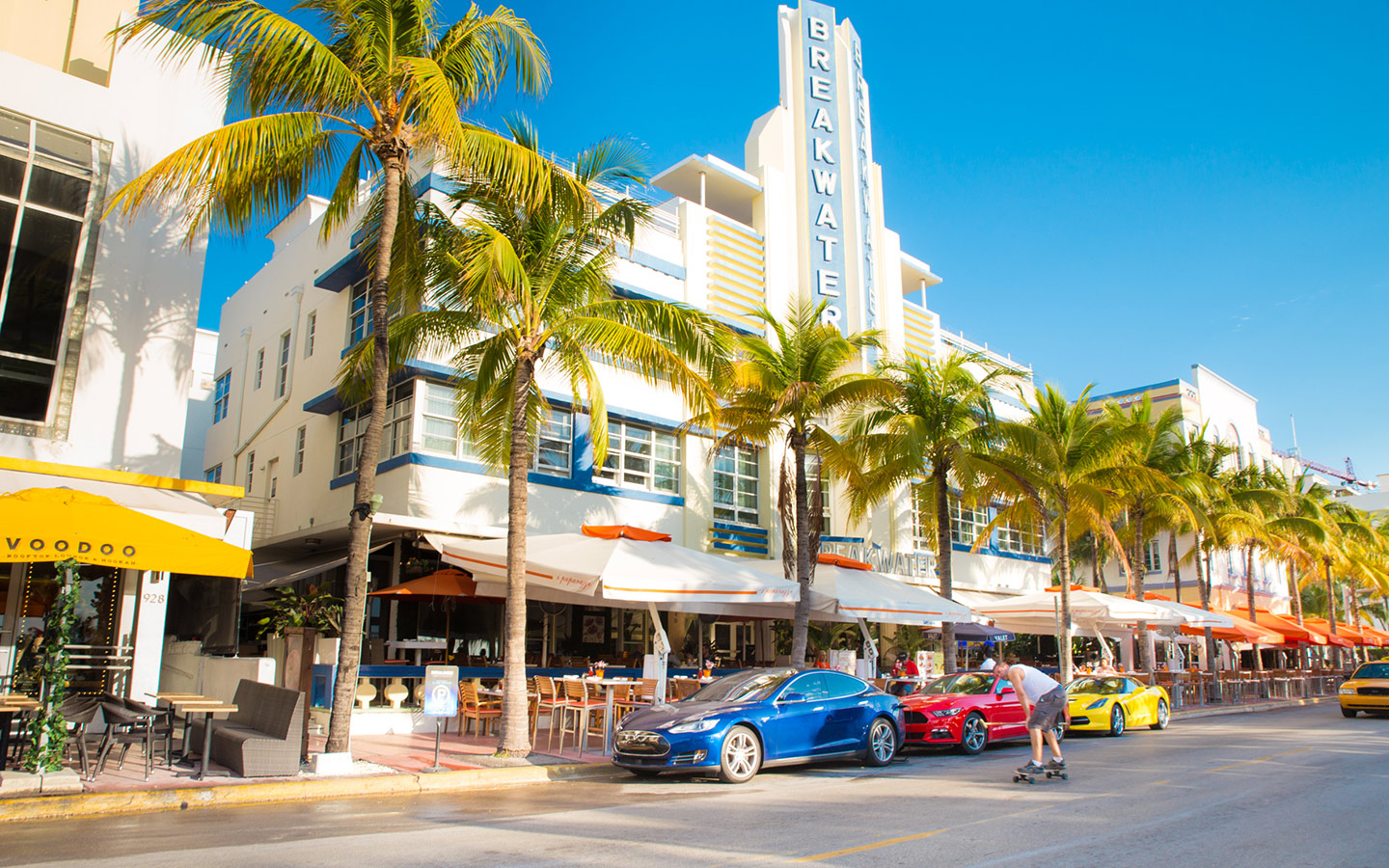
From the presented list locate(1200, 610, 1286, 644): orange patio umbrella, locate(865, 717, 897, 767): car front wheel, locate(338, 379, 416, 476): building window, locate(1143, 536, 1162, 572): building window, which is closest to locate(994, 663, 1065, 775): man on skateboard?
locate(865, 717, 897, 767): car front wheel

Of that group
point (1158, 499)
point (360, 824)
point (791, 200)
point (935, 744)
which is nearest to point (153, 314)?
point (360, 824)

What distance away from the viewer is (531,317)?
14328 millimetres

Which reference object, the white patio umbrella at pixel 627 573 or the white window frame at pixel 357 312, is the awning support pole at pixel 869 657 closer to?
the white patio umbrella at pixel 627 573

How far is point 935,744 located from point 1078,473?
1186 cm

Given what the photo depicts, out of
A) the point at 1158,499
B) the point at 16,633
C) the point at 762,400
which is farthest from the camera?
the point at 1158,499

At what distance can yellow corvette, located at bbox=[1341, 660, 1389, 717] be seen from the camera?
24078 millimetres

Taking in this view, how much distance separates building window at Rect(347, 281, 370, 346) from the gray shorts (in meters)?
16.8

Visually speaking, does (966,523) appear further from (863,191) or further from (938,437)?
(938,437)

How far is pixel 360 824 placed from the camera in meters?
8.84

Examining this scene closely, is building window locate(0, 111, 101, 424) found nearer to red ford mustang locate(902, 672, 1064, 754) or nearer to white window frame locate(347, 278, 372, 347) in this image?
white window frame locate(347, 278, 372, 347)

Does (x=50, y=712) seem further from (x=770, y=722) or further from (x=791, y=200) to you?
(x=791, y=200)

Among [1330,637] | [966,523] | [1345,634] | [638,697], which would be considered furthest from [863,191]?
[1345,634]

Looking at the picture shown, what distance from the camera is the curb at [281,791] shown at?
9.07 metres

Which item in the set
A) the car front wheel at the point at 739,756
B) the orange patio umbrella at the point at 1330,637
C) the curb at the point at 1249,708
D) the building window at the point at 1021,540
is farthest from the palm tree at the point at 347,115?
the orange patio umbrella at the point at 1330,637
